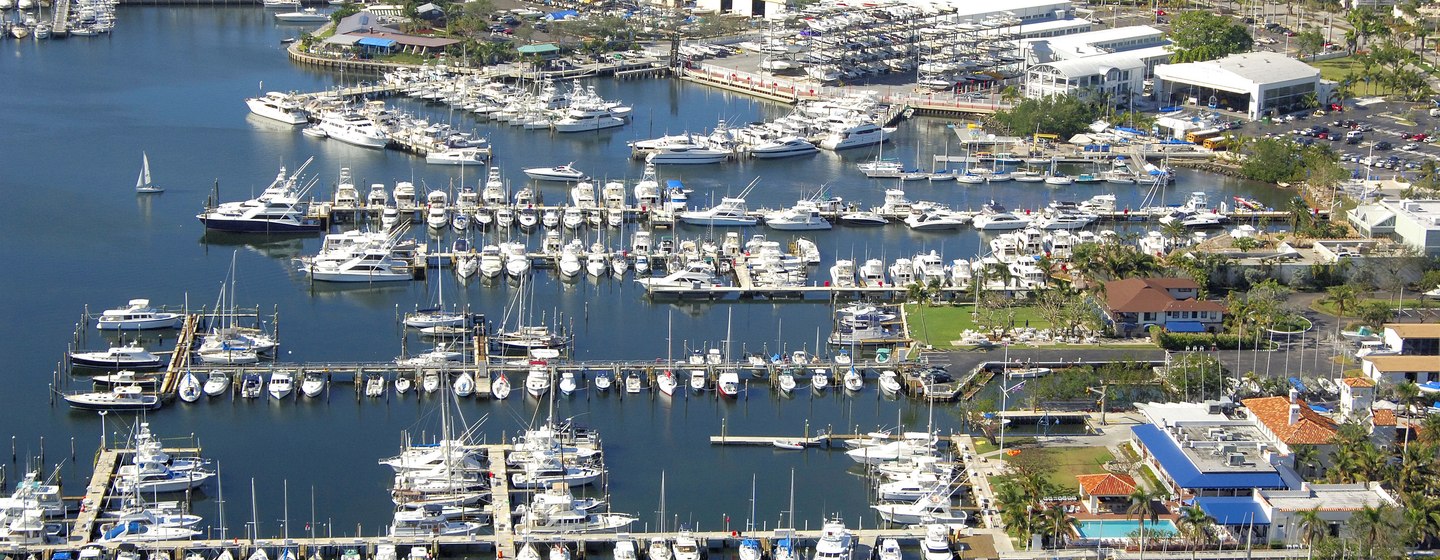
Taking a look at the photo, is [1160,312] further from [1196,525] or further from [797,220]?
[797,220]

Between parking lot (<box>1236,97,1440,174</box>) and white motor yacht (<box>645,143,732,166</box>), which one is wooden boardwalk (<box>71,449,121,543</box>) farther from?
parking lot (<box>1236,97,1440,174</box>)

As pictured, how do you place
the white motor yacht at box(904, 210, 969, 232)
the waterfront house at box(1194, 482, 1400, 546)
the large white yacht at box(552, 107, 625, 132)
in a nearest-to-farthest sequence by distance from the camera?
1. the waterfront house at box(1194, 482, 1400, 546)
2. the white motor yacht at box(904, 210, 969, 232)
3. the large white yacht at box(552, 107, 625, 132)

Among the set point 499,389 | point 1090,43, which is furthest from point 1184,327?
point 1090,43

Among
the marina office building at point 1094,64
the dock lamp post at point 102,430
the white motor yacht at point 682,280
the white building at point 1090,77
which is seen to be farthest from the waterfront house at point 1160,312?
the white building at point 1090,77

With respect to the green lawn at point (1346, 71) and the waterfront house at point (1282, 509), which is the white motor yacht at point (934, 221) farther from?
the green lawn at point (1346, 71)

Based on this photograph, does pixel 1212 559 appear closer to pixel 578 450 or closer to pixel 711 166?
pixel 578 450

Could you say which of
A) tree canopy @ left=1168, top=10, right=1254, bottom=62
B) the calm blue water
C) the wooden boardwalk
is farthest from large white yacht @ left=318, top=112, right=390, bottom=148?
tree canopy @ left=1168, top=10, right=1254, bottom=62
